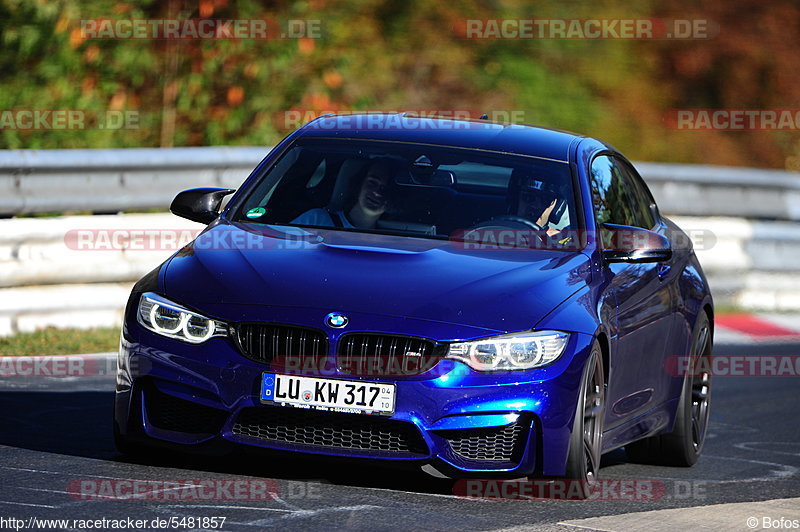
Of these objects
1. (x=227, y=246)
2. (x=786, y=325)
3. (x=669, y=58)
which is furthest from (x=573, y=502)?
(x=669, y=58)

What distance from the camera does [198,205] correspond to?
7.55 meters

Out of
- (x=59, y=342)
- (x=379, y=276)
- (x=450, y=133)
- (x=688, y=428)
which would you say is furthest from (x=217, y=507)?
(x=59, y=342)

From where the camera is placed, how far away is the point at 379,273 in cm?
639

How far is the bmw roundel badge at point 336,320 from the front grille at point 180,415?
0.53 meters

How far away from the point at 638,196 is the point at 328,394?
3.21m

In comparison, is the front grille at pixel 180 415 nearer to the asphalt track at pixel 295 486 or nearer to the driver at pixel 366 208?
the asphalt track at pixel 295 486

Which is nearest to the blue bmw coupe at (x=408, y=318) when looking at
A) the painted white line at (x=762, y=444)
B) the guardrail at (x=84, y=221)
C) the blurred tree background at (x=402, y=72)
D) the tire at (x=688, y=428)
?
the tire at (x=688, y=428)

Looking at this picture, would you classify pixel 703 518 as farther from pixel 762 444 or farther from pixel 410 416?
pixel 762 444

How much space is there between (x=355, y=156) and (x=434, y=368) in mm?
1903

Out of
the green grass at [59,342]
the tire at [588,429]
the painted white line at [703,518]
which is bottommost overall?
the green grass at [59,342]

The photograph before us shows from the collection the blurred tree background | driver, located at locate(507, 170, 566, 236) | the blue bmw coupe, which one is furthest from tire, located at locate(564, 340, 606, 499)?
the blurred tree background

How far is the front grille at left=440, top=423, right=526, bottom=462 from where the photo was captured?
→ 6.09 meters

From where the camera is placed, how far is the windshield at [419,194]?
285 inches

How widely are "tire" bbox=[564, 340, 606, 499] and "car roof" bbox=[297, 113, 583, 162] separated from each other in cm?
145
